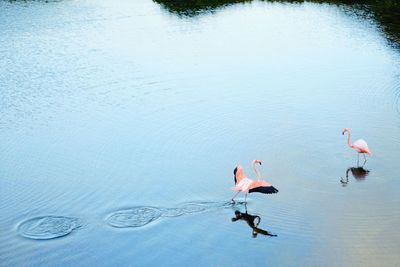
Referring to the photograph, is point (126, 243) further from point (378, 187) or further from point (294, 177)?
point (378, 187)

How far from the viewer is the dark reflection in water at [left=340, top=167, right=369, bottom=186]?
1199cm

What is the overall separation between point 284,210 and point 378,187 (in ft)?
7.47

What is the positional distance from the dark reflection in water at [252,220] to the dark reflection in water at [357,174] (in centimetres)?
244

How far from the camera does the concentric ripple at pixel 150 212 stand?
10.4 meters

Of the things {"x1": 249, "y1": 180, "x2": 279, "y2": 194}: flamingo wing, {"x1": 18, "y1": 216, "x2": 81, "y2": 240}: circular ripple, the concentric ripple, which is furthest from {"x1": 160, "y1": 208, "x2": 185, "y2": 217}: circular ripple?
{"x1": 18, "y1": 216, "x2": 81, "y2": 240}: circular ripple

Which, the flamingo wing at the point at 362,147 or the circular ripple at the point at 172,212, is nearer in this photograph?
the circular ripple at the point at 172,212

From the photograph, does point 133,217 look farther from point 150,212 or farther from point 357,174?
point 357,174

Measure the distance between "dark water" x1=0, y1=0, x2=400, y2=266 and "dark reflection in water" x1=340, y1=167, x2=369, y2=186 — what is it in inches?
1.5

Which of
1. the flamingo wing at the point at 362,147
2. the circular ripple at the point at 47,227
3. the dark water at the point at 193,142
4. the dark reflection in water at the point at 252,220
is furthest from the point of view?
the flamingo wing at the point at 362,147

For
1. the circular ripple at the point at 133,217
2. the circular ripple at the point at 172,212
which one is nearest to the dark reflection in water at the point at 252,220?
the circular ripple at the point at 172,212

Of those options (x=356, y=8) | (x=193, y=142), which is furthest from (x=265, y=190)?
(x=356, y=8)

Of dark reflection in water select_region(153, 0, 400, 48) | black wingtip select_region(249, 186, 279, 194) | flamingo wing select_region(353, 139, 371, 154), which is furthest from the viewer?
dark reflection in water select_region(153, 0, 400, 48)

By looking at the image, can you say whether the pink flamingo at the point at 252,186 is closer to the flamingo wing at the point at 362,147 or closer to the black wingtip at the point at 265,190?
the black wingtip at the point at 265,190

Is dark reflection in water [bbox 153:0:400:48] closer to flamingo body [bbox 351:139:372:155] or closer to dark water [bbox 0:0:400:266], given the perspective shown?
dark water [bbox 0:0:400:266]
